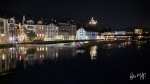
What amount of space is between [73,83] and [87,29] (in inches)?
3077

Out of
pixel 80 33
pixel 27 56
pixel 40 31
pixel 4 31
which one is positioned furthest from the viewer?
pixel 80 33

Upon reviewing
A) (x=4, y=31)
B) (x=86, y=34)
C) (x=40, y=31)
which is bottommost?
(x=86, y=34)

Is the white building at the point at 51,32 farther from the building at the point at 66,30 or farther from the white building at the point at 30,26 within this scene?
the white building at the point at 30,26

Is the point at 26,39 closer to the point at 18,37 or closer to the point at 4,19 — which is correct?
the point at 18,37

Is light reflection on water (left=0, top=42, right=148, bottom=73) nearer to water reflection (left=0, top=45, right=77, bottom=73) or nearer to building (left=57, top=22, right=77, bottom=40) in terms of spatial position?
water reflection (left=0, top=45, right=77, bottom=73)

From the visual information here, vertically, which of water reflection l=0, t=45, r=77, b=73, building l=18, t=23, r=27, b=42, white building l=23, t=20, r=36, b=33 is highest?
white building l=23, t=20, r=36, b=33

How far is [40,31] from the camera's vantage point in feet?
219

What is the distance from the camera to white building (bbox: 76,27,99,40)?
85.1 meters

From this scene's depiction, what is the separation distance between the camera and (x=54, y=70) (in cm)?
1792

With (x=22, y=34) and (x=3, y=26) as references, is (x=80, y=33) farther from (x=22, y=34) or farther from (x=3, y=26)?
(x=3, y=26)

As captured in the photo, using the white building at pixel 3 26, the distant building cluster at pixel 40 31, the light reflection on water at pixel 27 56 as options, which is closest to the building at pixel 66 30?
the distant building cluster at pixel 40 31

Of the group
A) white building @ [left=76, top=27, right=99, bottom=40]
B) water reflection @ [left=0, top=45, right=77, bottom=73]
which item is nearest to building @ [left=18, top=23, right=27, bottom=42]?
water reflection @ [left=0, top=45, right=77, bottom=73]

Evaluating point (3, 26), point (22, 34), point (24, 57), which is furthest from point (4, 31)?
point (24, 57)

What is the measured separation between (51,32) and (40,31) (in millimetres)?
4382
